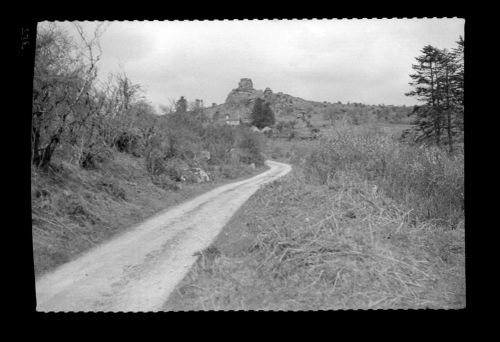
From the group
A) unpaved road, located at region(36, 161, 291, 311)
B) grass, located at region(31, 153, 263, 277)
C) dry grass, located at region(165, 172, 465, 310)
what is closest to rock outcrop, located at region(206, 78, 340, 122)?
grass, located at region(31, 153, 263, 277)

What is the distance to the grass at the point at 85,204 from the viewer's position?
949 centimetres

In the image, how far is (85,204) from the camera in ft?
40.7

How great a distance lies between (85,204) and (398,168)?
11496 mm

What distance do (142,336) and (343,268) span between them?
4911 millimetres

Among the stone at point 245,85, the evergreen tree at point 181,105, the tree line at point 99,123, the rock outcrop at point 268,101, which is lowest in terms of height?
the tree line at point 99,123

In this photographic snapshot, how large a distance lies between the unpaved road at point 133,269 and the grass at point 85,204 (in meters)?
0.58

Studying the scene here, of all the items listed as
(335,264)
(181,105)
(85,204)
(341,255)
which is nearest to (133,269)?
(335,264)

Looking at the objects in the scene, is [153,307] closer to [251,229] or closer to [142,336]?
[142,336]

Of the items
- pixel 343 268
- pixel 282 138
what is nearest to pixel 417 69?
pixel 343 268

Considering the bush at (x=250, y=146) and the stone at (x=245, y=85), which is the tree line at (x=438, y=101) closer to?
the bush at (x=250, y=146)

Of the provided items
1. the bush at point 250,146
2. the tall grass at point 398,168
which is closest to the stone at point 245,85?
the bush at point 250,146

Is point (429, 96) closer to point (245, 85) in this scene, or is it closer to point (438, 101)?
point (438, 101)

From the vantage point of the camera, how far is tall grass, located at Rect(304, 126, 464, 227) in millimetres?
9933

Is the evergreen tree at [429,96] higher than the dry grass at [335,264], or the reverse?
the evergreen tree at [429,96]
